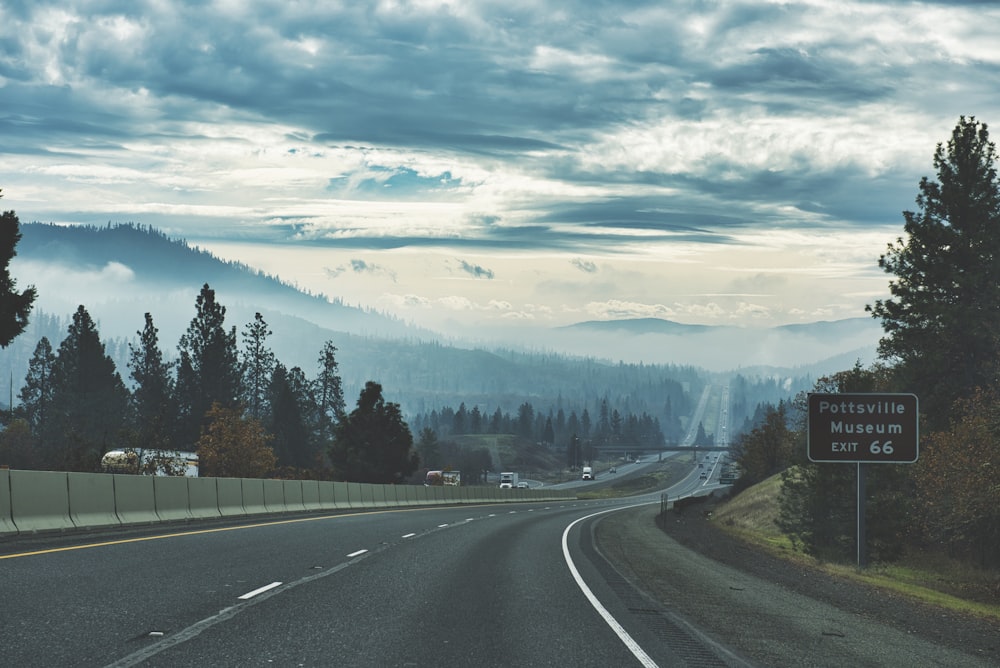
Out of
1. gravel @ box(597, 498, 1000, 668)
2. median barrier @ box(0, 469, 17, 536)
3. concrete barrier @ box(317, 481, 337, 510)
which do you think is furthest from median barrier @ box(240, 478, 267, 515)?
median barrier @ box(0, 469, 17, 536)

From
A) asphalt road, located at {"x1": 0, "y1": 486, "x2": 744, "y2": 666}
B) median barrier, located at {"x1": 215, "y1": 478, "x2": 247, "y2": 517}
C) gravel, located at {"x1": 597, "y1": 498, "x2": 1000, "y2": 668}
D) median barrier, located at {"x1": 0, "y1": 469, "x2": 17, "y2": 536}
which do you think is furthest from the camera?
median barrier, located at {"x1": 215, "y1": 478, "x2": 247, "y2": 517}

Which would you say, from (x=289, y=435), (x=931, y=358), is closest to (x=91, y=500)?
(x=931, y=358)

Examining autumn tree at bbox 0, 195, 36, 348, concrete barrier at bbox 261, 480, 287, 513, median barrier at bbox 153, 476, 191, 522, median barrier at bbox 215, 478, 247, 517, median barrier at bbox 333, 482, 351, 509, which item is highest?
autumn tree at bbox 0, 195, 36, 348

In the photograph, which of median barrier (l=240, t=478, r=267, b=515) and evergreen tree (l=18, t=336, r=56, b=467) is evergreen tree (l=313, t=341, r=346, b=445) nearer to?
evergreen tree (l=18, t=336, r=56, b=467)

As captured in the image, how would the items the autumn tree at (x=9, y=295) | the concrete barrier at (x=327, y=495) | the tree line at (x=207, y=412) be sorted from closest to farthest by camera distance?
the concrete barrier at (x=327, y=495) < the autumn tree at (x=9, y=295) < the tree line at (x=207, y=412)

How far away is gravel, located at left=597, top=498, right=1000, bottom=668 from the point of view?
10.9 meters

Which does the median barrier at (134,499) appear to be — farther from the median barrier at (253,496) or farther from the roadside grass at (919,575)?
the roadside grass at (919,575)

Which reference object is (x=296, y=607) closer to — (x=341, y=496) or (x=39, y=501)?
(x=39, y=501)

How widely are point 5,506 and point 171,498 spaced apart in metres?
7.95

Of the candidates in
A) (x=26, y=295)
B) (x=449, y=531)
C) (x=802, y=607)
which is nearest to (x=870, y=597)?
(x=802, y=607)

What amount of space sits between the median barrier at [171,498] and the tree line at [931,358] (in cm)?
2718

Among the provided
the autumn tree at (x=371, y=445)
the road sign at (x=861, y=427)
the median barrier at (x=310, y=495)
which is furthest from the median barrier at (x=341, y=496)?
the autumn tree at (x=371, y=445)

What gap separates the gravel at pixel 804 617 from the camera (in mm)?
10938

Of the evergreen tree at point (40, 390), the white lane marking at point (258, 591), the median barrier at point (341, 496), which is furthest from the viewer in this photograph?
the evergreen tree at point (40, 390)
